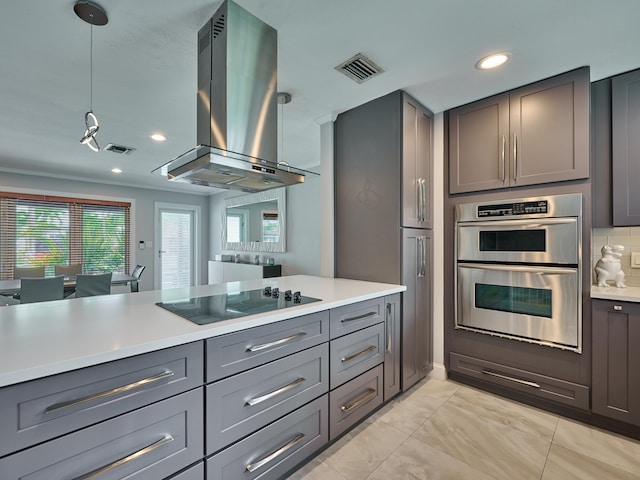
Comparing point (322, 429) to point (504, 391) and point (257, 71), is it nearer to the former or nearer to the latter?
point (504, 391)

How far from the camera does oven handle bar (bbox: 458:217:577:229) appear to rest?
2054mm

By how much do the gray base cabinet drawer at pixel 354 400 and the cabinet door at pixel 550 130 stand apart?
1.78 metres

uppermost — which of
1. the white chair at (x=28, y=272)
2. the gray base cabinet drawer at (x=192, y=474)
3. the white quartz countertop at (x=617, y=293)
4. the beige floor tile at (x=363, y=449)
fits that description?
the white quartz countertop at (x=617, y=293)

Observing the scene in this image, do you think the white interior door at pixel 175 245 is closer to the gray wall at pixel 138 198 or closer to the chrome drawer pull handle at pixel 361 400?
the gray wall at pixel 138 198

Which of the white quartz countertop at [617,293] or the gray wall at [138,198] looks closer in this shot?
the white quartz countertop at [617,293]

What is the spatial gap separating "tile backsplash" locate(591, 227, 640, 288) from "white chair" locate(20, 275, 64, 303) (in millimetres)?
4812

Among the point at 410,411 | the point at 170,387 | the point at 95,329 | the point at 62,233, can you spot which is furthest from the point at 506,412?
the point at 62,233

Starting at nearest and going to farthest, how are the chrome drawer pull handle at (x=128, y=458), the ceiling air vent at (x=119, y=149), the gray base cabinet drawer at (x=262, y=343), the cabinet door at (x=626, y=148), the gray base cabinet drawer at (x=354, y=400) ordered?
the chrome drawer pull handle at (x=128, y=458) < the gray base cabinet drawer at (x=262, y=343) < the gray base cabinet drawer at (x=354, y=400) < the cabinet door at (x=626, y=148) < the ceiling air vent at (x=119, y=149)

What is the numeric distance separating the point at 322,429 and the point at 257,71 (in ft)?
6.59

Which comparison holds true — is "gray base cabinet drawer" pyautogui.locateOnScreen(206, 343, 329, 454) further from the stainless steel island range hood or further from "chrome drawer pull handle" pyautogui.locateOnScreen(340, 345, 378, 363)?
the stainless steel island range hood

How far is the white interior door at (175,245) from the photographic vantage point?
6250mm

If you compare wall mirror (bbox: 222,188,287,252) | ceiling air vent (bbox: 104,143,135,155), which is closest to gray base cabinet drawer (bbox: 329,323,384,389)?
wall mirror (bbox: 222,188,287,252)

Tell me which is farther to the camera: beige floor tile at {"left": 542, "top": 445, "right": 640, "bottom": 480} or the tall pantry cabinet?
the tall pantry cabinet

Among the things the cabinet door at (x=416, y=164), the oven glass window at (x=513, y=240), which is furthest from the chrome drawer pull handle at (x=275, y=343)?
the oven glass window at (x=513, y=240)
